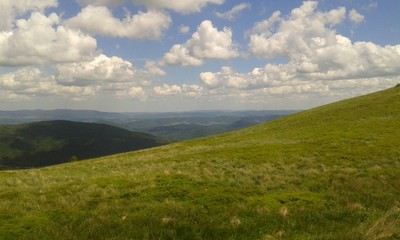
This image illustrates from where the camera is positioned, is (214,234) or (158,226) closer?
(214,234)

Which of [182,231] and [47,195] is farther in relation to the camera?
[47,195]

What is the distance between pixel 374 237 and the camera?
10.1m

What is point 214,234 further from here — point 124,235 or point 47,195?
point 47,195

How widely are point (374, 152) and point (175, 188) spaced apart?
24.2 metres

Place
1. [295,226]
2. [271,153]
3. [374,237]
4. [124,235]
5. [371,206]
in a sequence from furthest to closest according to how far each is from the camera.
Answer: [271,153] → [371,206] → [295,226] → [124,235] → [374,237]

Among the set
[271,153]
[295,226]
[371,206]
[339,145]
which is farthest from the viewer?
[339,145]

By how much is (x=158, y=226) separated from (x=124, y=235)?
159cm

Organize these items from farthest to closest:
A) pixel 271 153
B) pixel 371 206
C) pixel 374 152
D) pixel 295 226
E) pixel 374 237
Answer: pixel 271 153 < pixel 374 152 < pixel 371 206 < pixel 295 226 < pixel 374 237

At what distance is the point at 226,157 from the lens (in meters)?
40.5

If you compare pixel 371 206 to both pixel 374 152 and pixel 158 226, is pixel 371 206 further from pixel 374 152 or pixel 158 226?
pixel 374 152

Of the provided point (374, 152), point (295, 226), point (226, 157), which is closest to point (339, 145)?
point (374, 152)

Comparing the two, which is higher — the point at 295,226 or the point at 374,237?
the point at 374,237

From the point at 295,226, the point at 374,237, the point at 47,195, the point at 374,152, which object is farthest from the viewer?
the point at 374,152

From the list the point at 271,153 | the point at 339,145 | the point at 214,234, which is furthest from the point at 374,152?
the point at 214,234
